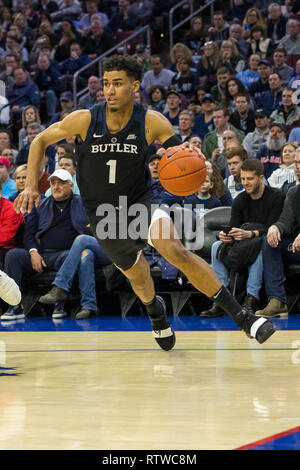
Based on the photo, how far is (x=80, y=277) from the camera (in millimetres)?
7820

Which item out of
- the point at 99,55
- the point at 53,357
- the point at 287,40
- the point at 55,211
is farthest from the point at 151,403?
the point at 99,55

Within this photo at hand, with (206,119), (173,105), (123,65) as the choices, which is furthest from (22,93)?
(123,65)

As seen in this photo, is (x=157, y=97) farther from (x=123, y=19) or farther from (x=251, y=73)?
(x=123, y=19)

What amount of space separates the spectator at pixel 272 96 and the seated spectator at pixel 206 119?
70 cm

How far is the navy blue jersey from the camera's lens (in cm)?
497

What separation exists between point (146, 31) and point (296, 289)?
28.6 feet

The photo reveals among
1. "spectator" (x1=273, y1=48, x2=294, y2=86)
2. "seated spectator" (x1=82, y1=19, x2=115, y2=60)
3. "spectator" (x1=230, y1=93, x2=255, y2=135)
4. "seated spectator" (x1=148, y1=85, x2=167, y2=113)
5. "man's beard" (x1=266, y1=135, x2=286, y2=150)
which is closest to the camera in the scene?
"man's beard" (x1=266, y1=135, x2=286, y2=150)

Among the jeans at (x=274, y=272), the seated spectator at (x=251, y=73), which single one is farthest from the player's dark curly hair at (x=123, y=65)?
the seated spectator at (x=251, y=73)

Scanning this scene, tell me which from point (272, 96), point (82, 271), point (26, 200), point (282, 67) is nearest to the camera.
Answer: point (26, 200)

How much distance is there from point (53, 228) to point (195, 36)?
7.04 metres

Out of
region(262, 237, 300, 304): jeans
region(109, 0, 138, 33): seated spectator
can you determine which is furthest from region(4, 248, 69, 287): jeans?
region(109, 0, 138, 33): seated spectator

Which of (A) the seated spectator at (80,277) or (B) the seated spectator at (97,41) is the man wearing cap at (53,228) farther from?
(B) the seated spectator at (97,41)

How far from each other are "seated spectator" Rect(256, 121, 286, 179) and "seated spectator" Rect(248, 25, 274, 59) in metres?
3.38

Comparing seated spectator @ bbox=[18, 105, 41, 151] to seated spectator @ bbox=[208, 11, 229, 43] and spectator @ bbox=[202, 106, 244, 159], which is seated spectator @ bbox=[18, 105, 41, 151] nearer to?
spectator @ bbox=[202, 106, 244, 159]
